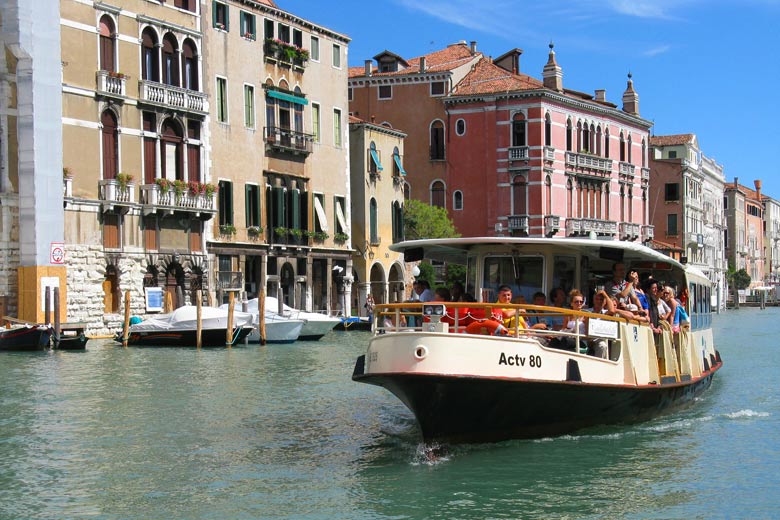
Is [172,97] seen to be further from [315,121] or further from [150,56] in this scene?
[315,121]

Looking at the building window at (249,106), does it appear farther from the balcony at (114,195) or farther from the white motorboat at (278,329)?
the white motorboat at (278,329)

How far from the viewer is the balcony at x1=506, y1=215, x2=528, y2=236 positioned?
49344 millimetres

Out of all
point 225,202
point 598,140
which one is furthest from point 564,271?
point 598,140

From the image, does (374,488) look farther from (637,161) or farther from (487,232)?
(637,161)

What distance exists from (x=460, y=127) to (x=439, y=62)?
3.48 m

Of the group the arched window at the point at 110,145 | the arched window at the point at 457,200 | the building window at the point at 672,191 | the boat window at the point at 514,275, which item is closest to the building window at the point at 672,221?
the building window at the point at 672,191

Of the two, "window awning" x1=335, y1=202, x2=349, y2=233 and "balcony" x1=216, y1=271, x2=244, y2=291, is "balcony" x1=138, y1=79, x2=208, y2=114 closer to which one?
"balcony" x1=216, y1=271, x2=244, y2=291

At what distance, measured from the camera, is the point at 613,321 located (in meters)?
11.9

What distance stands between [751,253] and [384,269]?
6489cm

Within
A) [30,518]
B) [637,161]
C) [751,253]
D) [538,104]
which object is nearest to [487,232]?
[538,104]

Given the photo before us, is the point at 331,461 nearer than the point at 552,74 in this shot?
Yes

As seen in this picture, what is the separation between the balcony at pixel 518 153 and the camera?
162 feet

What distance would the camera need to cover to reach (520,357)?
35.6 feet

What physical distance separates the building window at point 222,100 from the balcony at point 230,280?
181 inches
